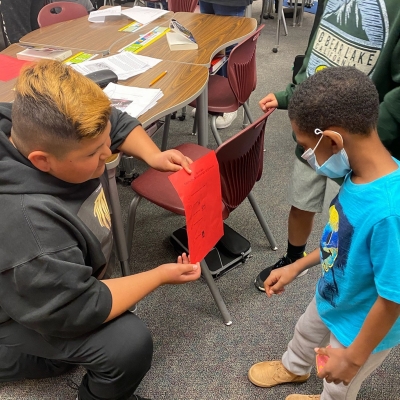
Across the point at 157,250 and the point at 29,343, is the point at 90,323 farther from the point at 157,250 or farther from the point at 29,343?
the point at 157,250

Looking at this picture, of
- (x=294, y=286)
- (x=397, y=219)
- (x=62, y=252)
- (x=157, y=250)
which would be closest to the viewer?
(x=397, y=219)

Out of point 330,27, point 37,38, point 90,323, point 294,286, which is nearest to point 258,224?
point 294,286

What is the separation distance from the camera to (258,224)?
81.3 inches

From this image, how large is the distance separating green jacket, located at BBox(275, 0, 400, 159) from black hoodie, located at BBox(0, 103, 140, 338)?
0.87 meters

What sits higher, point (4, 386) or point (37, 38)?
point (37, 38)

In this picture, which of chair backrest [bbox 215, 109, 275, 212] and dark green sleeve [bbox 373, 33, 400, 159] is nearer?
dark green sleeve [bbox 373, 33, 400, 159]

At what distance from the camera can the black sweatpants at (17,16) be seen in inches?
119

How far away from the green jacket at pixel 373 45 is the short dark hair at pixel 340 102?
345mm

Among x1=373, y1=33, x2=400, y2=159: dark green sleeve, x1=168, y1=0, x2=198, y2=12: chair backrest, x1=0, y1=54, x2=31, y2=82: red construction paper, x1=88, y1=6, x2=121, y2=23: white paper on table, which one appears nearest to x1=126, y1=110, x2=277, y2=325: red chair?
x1=373, y1=33, x2=400, y2=159: dark green sleeve

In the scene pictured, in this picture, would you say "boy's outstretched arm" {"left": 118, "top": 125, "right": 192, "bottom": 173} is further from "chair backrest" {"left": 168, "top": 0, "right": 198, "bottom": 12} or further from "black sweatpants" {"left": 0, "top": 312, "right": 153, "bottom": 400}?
"chair backrest" {"left": 168, "top": 0, "right": 198, "bottom": 12}

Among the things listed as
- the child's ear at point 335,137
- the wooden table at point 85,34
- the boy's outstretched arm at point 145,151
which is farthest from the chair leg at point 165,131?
the child's ear at point 335,137

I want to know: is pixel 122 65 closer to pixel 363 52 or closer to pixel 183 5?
pixel 363 52

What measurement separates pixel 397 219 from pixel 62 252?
0.70m

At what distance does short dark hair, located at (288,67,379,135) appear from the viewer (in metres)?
0.78
